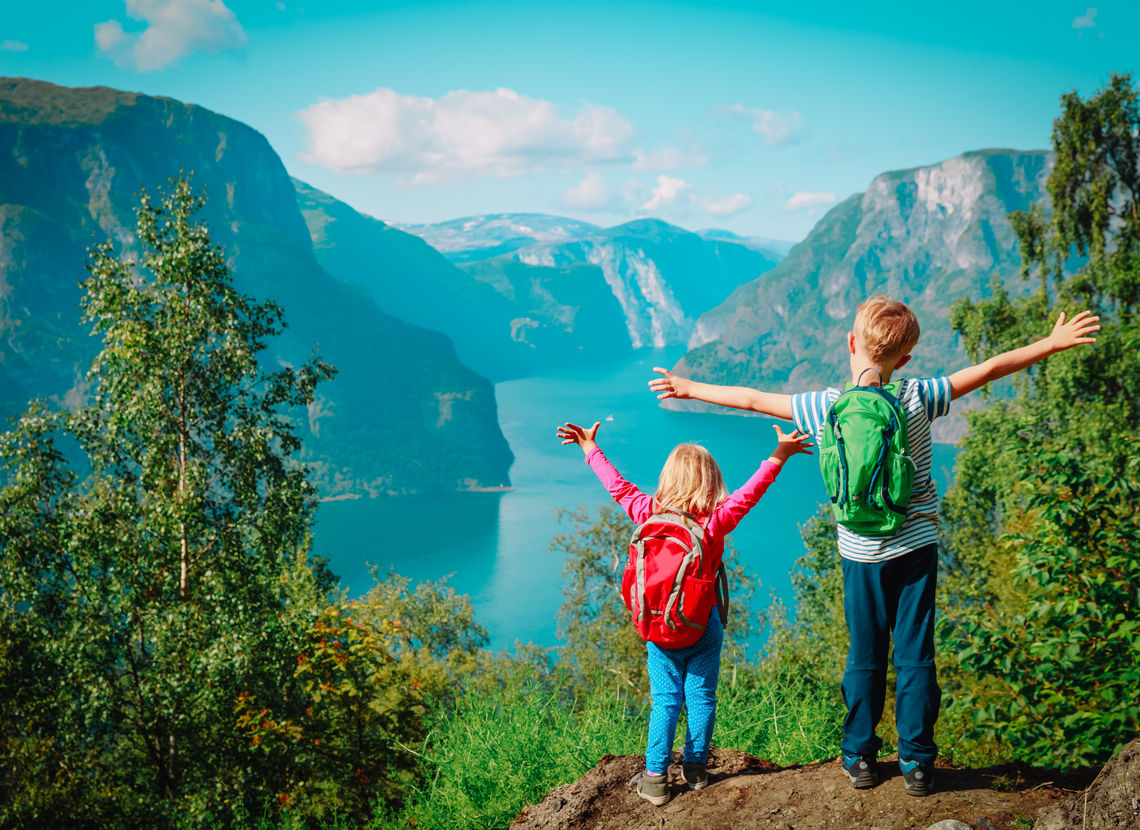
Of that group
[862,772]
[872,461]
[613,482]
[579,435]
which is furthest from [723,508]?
[862,772]

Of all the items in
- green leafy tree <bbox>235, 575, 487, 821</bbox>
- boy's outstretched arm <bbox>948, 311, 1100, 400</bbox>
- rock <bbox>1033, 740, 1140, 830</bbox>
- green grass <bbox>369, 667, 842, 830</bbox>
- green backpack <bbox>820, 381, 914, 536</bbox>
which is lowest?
green leafy tree <bbox>235, 575, 487, 821</bbox>

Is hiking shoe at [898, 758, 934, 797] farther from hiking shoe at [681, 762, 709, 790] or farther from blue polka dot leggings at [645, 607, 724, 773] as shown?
hiking shoe at [681, 762, 709, 790]

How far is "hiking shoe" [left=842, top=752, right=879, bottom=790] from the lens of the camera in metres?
2.90

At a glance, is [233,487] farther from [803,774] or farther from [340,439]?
[340,439]

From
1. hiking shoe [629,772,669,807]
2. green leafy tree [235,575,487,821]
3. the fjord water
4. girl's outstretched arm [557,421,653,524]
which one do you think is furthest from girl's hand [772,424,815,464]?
the fjord water

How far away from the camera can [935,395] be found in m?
2.68

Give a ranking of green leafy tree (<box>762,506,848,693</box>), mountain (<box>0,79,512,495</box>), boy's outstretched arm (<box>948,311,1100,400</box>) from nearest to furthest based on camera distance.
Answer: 1. boy's outstretched arm (<box>948,311,1100,400</box>)
2. green leafy tree (<box>762,506,848,693</box>)
3. mountain (<box>0,79,512,495</box>)

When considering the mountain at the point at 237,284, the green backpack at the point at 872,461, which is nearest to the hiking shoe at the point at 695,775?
the green backpack at the point at 872,461

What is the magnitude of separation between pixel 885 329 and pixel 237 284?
189 metres

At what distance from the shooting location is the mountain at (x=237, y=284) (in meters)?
139

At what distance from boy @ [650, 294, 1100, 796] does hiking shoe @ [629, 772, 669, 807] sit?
0.86 m

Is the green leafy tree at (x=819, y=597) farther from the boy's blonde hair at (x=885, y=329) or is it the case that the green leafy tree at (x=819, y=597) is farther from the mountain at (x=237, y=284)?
the mountain at (x=237, y=284)

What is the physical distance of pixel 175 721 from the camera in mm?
8875

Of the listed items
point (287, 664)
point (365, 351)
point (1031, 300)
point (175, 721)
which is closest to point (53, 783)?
point (175, 721)
